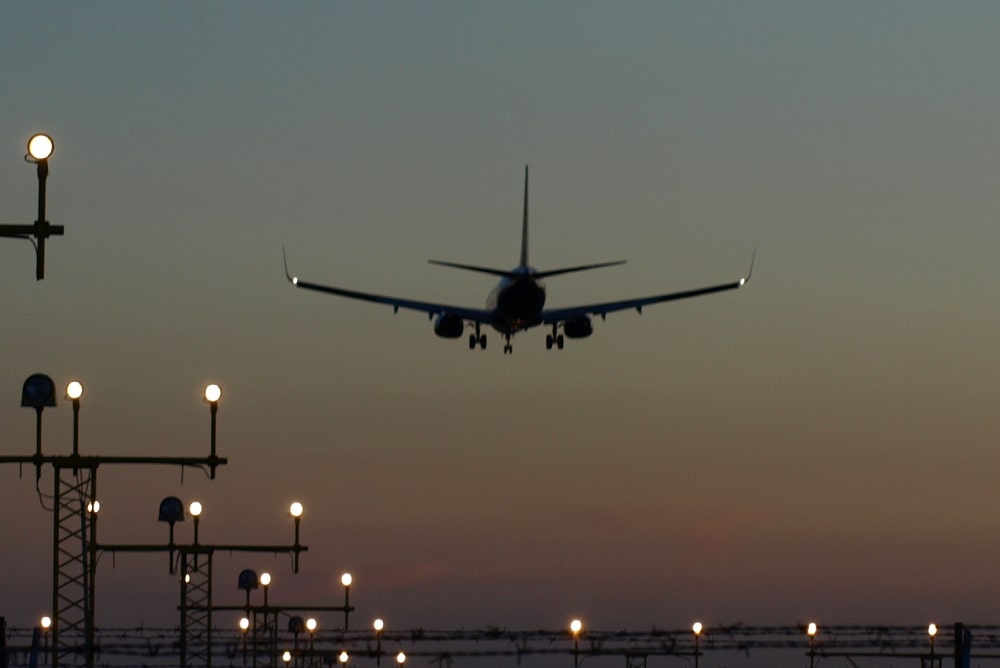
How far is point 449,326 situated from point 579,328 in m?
5.82

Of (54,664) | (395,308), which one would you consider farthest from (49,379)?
(395,308)

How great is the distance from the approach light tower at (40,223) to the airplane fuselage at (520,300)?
6233 centimetres

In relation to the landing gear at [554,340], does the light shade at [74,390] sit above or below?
below

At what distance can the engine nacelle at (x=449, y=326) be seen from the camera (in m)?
100

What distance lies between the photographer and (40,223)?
34562mm

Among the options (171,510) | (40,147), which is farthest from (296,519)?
(40,147)

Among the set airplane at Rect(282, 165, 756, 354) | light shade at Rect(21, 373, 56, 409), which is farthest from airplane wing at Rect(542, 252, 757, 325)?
light shade at Rect(21, 373, 56, 409)

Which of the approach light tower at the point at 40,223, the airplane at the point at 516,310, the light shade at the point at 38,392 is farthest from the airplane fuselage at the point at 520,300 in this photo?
the approach light tower at the point at 40,223

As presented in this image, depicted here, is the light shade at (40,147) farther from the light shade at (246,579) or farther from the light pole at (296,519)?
the light shade at (246,579)

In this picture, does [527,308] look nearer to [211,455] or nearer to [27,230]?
[211,455]

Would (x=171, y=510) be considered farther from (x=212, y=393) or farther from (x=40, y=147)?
(x=40, y=147)

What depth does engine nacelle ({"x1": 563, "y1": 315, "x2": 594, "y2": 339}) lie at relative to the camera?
99.6 metres

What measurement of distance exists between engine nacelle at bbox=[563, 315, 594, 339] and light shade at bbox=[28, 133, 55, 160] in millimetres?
64474

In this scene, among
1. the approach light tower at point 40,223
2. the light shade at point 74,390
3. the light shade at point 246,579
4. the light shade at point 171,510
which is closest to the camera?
the approach light tower at point 40,223
